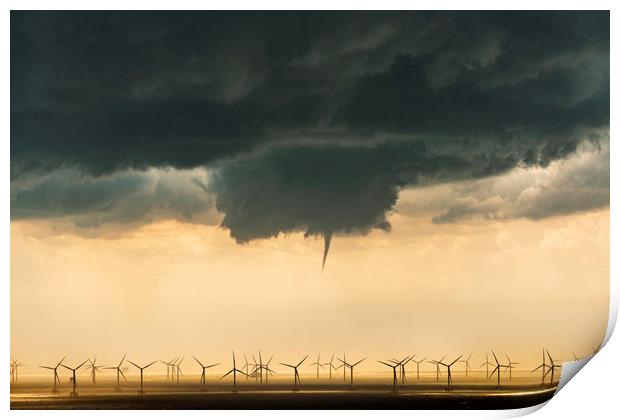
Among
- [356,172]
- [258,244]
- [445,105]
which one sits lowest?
[258,244]

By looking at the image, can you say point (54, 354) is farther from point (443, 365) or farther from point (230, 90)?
point (443, 365)

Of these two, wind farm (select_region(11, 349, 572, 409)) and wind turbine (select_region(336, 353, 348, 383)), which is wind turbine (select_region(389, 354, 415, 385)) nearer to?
wind farm (select_region(11, 349, 572, 409))

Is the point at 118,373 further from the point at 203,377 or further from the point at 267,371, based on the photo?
the point at 267,371

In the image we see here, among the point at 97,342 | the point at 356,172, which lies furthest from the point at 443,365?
the point at 97,342

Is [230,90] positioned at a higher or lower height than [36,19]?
lower

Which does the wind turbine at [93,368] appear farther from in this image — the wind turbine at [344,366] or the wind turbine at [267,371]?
the wind turbine at [344,366]

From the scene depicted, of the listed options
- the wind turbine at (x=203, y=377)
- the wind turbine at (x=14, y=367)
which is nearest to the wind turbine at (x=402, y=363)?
the wind turbine at (x=203, y=377)

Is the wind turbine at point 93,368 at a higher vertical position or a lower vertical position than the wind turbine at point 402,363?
higher

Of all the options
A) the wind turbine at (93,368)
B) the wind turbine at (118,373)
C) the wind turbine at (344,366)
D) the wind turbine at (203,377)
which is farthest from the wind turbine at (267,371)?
the wind turbine at (93,368)
